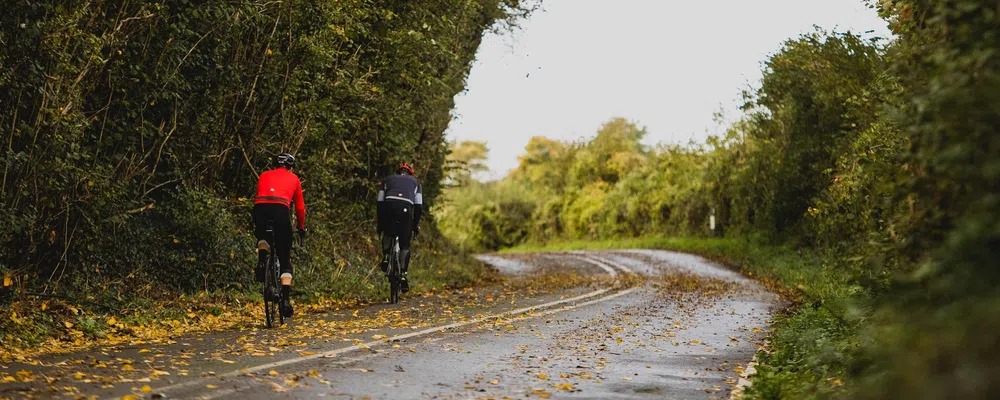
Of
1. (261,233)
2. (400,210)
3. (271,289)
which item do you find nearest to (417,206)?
(400,210)

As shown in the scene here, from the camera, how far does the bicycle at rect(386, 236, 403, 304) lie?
15578 mm

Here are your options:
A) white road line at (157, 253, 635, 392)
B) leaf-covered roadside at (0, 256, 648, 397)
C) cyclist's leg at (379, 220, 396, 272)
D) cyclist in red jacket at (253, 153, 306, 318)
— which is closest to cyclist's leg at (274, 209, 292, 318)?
cyclist in red jacket at (253, 153, 306, 318)

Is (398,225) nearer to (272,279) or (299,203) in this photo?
(299,203)

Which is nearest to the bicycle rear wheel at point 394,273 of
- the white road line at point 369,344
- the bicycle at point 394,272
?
the bicycle at point 394,272

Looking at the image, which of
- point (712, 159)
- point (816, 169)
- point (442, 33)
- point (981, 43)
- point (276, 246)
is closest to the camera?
point (981, 43)

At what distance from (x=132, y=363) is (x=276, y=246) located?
3.80m

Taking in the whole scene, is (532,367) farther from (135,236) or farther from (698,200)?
(698,200)

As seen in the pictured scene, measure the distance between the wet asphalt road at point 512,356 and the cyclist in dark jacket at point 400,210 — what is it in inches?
35.4

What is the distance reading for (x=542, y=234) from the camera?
196ft

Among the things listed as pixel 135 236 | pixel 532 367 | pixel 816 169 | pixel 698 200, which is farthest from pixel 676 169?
pixel 532 367

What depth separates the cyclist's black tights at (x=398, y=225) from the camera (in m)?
15.5

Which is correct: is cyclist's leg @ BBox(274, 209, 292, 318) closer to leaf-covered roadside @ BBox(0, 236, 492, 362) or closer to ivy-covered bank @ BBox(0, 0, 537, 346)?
leaf-covered roadside @ BBox(0, 236, 492, 362)

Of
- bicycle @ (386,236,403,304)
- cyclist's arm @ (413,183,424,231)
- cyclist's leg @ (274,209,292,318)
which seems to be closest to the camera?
cyclist's leg @ (274,209,292,318)

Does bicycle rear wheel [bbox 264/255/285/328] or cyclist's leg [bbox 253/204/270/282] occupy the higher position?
cyclist's leg [bbox 253/204/270/282]
